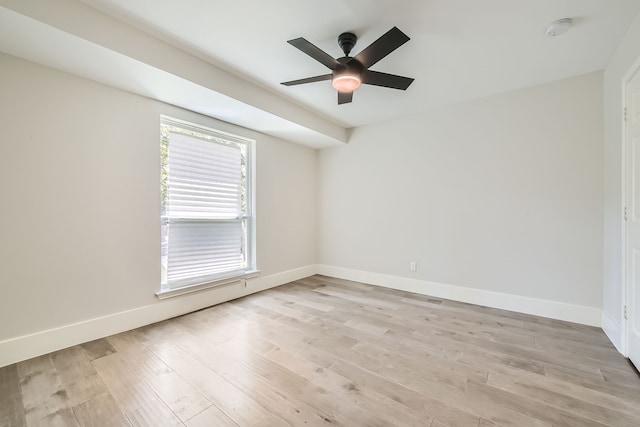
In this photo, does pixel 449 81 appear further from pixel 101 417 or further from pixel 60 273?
pixel 60 273

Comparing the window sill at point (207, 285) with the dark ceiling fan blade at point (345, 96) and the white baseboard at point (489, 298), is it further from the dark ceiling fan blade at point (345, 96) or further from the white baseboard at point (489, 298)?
the dark ceiling fan blade at point (345, 96)

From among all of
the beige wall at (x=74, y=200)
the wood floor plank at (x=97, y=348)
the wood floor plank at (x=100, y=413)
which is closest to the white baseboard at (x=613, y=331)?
the wood floor plank at (x=100, y=413)

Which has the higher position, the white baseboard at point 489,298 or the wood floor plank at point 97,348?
the white baseboard at point 489,298

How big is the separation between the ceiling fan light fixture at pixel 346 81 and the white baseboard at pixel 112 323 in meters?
2.78

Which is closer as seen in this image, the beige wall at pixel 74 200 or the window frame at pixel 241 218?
the beige wall at pixel 74 200

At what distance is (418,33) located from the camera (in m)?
A: 2.07

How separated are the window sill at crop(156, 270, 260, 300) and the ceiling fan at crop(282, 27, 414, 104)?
2.60m

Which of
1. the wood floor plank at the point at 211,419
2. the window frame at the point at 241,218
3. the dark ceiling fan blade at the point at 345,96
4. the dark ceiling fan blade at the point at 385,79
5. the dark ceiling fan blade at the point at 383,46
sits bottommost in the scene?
the wood floor plank at the point at 211,419

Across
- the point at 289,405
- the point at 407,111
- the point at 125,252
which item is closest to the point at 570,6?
the point at 407,111

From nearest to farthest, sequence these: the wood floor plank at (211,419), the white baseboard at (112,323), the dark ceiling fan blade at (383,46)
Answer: the wood floor plank at (211,419) < the dark ceiling fan blade at (383,46) < the white baseboard at (112,323)

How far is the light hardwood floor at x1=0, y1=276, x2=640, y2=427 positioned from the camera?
1461 millimetres

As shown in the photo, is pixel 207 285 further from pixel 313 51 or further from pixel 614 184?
pixel 614 184

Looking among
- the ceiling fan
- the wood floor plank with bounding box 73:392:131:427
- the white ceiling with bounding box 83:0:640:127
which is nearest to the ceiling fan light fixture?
the ceiling fan

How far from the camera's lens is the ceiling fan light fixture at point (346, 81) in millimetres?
2133
